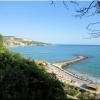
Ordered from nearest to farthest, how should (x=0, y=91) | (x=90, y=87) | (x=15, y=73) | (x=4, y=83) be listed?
(x=0, y=91)
(x=4, y=83)
(x=15, y=73)
(x=90, y=87)

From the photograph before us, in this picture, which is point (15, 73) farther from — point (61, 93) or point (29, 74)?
point (61, 93)

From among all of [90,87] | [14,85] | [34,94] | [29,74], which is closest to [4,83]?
[14,85]

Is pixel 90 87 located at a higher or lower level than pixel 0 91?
lower

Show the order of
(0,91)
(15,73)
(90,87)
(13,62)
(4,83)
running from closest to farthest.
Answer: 1. (0,91)
2. (4,83)
3. (15,73)
4. (13,62)
5. (90,87)

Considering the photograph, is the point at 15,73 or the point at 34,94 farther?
the point at 15,73

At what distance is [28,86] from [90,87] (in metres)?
19.3

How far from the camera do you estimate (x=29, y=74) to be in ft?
38.5

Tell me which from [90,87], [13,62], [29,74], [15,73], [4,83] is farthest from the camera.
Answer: [90,87]

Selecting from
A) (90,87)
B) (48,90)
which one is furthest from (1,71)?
(90,87)

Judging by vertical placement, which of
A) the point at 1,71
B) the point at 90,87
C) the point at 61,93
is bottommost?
the point at 90,87

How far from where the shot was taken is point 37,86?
1036cm

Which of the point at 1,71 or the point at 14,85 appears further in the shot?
the point at 1,71

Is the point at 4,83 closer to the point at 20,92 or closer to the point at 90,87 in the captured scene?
the point at 20,92

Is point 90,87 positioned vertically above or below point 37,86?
below
